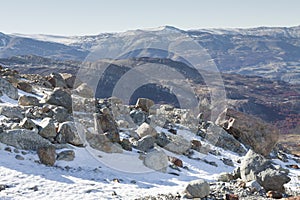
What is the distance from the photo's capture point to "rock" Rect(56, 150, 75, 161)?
832 inches

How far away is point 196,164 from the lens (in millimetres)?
28047

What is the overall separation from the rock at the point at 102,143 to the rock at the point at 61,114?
349cm

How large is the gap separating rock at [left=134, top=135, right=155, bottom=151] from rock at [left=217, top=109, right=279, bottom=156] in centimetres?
1428

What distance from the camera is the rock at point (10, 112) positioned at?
84.7 ft

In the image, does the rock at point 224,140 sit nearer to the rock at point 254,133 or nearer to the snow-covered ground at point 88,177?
the rock at point 254,133

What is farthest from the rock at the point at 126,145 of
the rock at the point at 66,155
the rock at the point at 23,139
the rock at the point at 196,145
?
the rock at the point at 196,145

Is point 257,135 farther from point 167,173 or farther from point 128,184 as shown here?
point 128,184

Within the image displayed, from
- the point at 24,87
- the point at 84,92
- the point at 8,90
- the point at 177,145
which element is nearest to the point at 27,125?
the point at 8,90

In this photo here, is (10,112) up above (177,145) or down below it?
above

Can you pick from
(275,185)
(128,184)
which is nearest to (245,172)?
(275,185)

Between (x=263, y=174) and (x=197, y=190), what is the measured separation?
4770mm

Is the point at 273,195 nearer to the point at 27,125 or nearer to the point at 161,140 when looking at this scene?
the point at 161,140

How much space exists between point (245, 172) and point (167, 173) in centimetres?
446

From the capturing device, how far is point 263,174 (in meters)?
21.6
